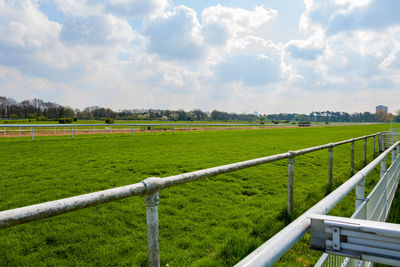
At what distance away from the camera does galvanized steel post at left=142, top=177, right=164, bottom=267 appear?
4.62ft

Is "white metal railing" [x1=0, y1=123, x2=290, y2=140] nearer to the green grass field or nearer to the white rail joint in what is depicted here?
the green grass field

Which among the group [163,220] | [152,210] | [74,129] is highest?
[152,210]

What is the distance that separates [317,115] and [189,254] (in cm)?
20433

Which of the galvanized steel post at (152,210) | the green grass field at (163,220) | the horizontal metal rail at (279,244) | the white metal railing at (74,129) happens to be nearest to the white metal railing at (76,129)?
the white metal railing at (74,129)

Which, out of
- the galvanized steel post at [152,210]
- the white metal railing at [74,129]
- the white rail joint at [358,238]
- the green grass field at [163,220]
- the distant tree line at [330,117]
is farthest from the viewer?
the distant tree line at [330,117]

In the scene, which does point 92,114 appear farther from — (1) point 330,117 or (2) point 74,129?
(1) point 330,117

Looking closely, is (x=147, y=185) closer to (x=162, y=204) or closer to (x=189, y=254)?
(x=189, y=254)

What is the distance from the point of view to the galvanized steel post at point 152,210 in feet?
4.62

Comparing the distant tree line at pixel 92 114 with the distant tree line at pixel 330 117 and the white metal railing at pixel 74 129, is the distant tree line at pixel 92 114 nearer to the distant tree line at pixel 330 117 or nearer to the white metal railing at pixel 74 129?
the distant tree line at pixel 330 117

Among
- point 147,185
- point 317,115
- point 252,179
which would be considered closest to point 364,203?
point 147,185

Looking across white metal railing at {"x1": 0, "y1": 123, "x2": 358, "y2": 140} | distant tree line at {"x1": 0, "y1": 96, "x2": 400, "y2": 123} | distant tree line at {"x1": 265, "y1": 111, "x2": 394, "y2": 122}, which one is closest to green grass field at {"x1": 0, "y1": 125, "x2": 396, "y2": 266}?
white metal railing at {"x1": 0, "y1": 123, "x2": 358, "y2": 140}

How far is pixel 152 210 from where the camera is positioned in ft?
4.72

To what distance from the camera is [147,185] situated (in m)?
1.39

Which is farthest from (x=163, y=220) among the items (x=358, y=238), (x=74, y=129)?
(x=74, y=129)
